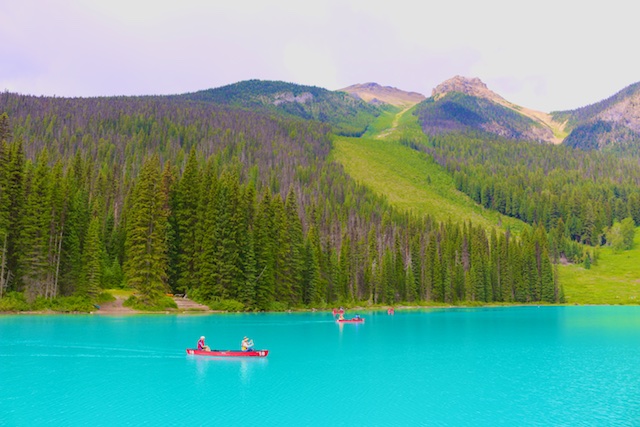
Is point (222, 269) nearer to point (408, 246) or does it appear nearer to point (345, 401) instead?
point (345, 401)

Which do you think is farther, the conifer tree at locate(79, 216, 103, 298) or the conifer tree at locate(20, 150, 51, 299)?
the conifer tree at locate(79, 216, 103, 298)

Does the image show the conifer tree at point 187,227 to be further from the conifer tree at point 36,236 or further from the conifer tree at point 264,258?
the conifer tree at point 36,236

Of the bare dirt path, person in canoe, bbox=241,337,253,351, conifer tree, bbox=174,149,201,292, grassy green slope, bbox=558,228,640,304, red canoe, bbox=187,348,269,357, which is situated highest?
conifer tree, bbox=174,149,201,292

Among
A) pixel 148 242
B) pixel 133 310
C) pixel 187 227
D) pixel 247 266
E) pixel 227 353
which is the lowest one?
pixel 227 353

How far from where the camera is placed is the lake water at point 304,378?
31344mm

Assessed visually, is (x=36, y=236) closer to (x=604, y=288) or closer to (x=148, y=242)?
Answer: (x=148, y=242)

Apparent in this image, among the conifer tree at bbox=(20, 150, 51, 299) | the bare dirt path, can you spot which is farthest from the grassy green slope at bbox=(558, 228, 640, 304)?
the conifer tree at bbox=(20, 150, 51, 299)

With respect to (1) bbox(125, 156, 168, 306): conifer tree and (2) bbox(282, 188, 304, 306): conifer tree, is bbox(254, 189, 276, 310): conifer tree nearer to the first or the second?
(2) bbox(282, 188, 304, 306): conifer tree

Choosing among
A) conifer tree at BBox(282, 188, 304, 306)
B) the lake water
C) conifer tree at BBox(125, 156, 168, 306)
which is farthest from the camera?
conifer tree at BBox(282, 188, 304, 306)

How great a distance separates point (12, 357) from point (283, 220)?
232 ft

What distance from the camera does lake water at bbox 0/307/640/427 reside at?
3134cm

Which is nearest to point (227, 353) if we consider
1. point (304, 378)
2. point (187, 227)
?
point (304, 378)

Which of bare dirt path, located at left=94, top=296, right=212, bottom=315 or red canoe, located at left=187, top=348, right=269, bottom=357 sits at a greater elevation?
Result: bare dirt path, located at left=94, top=296, right=212, bottom=315

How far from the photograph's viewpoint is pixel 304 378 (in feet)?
136
